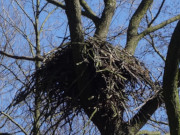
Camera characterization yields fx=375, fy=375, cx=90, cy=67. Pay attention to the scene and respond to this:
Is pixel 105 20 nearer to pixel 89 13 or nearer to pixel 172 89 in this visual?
pixel 89 13

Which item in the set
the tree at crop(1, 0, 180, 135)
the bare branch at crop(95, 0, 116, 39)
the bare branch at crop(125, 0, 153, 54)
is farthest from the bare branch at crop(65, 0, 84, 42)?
the bare branch at crop(125, 0, 153, 54)

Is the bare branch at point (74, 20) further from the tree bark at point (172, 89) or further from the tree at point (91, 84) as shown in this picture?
the tree bark at point (172, 89)

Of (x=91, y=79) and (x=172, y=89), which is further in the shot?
(x=91, y=79)

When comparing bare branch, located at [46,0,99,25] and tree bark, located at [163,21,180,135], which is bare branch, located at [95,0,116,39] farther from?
tree bark, located at [163,21,180,135]

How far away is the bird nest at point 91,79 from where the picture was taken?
306cm

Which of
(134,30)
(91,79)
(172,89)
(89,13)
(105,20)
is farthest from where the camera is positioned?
(89,13)

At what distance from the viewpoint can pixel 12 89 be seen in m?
5.61

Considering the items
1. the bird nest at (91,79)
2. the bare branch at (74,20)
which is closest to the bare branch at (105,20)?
the bird nest at (91,79)

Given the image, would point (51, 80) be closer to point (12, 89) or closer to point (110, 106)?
point (110, 106)

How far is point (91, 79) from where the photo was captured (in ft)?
10.2

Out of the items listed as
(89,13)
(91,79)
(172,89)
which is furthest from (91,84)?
(89,13)

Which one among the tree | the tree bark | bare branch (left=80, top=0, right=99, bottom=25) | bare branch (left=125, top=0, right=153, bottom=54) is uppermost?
bare branch (left=80, top=0, right=99, bottom=25)

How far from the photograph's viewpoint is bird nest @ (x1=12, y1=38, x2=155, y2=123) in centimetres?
306

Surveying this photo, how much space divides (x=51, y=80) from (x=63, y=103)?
9.5 inches
